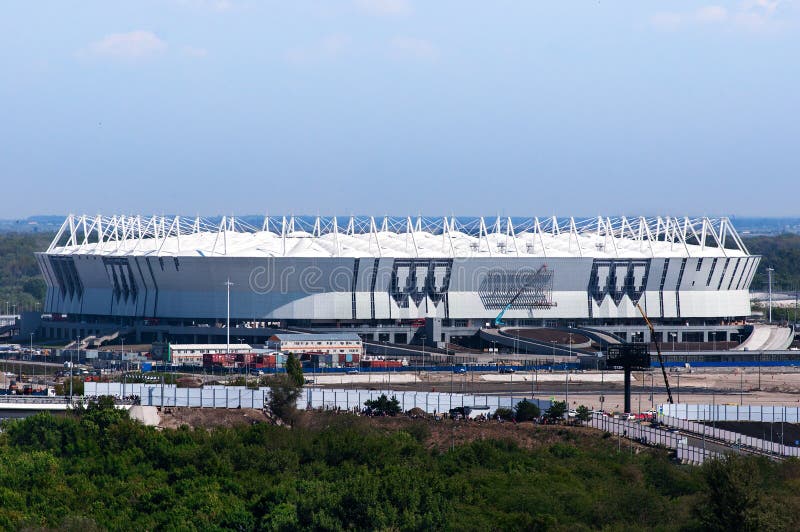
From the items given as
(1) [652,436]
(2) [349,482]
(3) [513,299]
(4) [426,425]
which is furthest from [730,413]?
(3) [513,299]

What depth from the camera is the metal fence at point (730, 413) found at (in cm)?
6394

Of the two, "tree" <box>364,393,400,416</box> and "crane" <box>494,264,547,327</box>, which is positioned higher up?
"crane" <box>494,264,547,327</box>

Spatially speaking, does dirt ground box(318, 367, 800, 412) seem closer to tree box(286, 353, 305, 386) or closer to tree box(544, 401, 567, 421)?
tree box(544, 401, 567, 421)

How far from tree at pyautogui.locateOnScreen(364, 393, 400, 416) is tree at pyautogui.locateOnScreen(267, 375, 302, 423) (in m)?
3.36

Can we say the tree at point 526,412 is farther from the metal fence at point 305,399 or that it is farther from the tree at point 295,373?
the tree at point 295,373

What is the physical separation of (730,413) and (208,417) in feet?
74.0

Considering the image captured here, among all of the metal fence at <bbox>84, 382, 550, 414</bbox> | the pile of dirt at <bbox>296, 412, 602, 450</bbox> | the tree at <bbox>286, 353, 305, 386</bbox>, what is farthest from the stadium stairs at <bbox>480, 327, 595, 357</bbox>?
the pile of dirt at <bbox>296, 412, 602, 450</bbox>

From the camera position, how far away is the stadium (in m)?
103

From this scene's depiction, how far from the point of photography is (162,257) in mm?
101938

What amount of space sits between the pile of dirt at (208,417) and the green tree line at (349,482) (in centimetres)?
376

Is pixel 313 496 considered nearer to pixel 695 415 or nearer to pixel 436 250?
pixel 695 415

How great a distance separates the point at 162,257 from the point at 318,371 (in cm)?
1962

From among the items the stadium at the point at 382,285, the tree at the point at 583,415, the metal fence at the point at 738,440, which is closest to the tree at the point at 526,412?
the tree at the point at 583,415

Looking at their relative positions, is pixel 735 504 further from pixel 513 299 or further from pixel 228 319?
pixel 513 299
